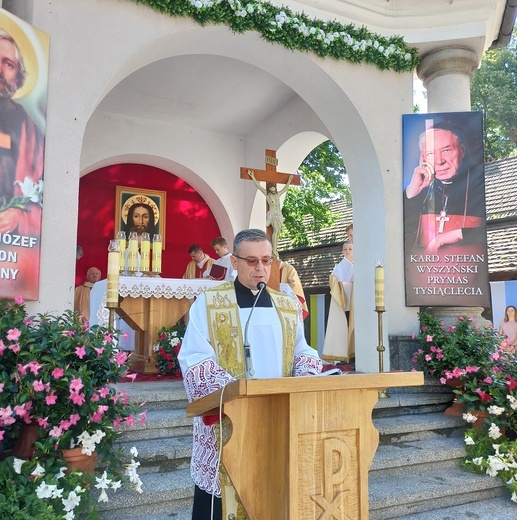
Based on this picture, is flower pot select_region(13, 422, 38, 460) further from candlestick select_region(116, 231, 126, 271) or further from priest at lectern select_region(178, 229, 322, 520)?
candlestick select_region(116, 231, 126, 271)

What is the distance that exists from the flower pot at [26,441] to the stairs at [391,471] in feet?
1.84

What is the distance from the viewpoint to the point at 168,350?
662 cm

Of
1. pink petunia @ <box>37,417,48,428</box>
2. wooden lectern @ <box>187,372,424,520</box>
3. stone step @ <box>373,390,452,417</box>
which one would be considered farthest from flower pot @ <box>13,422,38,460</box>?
stone step @ <box>373,390,452,417</box>

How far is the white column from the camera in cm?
682

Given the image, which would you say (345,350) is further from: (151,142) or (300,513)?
(300,513)

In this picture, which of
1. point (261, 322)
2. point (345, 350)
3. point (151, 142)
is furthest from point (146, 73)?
point (261, 322)

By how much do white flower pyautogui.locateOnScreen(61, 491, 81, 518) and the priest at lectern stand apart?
2.62 feet

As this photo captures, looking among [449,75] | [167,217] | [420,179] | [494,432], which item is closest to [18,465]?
[494,432]

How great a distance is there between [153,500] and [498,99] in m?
19.7

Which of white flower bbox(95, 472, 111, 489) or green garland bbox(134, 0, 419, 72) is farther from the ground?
green garland bbox(134, 0, 419, 72)

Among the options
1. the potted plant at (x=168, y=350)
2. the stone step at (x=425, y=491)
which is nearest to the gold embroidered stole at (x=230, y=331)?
the stone step at (x=425, y=491)

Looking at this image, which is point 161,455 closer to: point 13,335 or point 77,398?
point 77,398

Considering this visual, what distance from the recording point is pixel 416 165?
6.65 metres

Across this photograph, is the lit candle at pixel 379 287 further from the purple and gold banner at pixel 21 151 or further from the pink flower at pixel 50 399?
the pink flower at pixel 50 399
